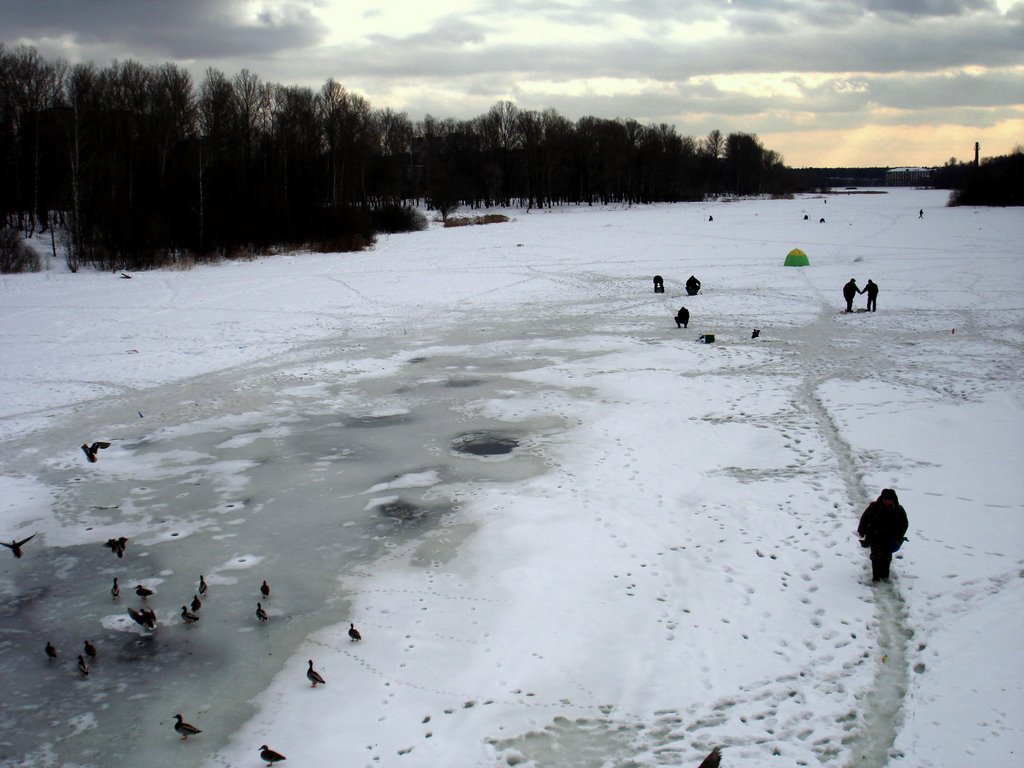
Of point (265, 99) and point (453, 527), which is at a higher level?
point (265, 99)

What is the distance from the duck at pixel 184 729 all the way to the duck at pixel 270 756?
0.64 meters

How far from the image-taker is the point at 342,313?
84.8ft

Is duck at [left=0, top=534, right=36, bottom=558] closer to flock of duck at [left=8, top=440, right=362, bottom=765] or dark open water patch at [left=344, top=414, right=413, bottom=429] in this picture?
flock of duck at [left=8, top=440, right=362, bottom=765]

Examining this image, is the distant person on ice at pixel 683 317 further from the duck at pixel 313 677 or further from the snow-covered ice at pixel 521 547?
the duck at pixel 313 677

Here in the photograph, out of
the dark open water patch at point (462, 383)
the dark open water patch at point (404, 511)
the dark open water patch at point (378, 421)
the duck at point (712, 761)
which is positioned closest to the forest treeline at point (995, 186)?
the dark open water patch at point (462, 383)

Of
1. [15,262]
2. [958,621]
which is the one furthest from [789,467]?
[15,262]

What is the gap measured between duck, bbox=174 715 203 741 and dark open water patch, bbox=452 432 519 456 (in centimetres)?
663

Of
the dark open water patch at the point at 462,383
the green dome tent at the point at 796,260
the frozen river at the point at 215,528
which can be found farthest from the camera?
the green dome tent at the point at 796,260

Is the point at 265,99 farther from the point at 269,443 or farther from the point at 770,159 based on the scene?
the point at 770,159

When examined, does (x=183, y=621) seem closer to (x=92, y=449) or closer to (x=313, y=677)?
(x=313, y=677)

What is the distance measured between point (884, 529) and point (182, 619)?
6.99 m

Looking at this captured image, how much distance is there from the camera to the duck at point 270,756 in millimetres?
5664

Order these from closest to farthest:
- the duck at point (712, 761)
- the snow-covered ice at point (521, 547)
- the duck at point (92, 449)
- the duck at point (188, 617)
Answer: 1. the duck at point (712, 761)
2. the snow-covered ice at point (521, 547)
3. the duck at point (188, 617)
4. the duck at point (92, 449)

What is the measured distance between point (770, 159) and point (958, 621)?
631 ft
